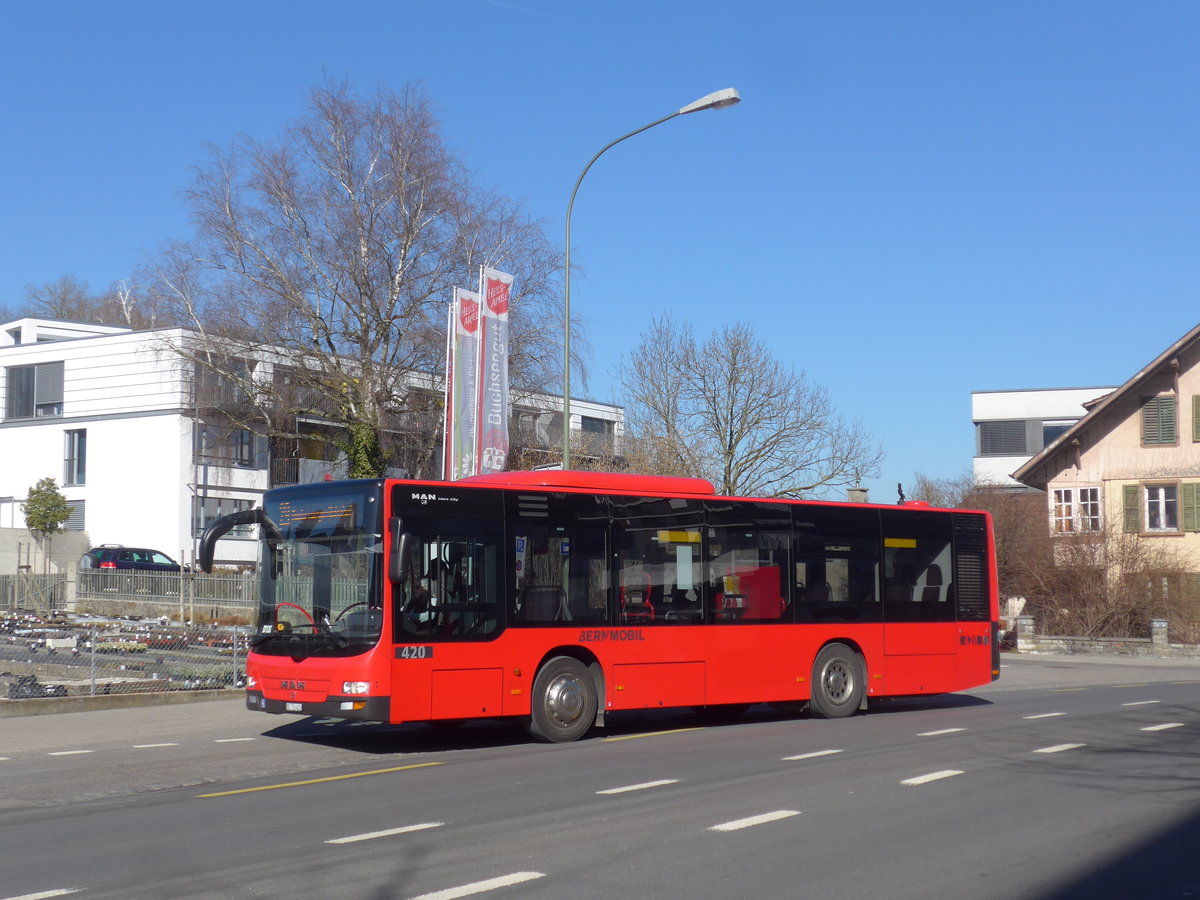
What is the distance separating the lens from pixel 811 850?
8.03 metres

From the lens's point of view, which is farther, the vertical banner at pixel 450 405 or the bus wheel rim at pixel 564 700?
the vertical banner at pixel 450 405

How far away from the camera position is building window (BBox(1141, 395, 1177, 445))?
4188 centimetres

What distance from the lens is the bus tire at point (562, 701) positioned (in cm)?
1420

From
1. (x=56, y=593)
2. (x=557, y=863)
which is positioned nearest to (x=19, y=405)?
(x=56, y=593)

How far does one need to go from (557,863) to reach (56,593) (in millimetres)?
29558

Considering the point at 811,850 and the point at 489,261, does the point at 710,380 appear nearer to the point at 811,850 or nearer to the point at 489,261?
the point at 489,261

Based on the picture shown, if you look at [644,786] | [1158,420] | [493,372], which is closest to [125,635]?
[493,372]

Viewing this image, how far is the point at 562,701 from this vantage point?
47.1ft

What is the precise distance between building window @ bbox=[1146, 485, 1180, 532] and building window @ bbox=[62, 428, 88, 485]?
140 ft

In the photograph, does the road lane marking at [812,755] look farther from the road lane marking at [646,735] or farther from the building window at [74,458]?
the building window at [74,458]

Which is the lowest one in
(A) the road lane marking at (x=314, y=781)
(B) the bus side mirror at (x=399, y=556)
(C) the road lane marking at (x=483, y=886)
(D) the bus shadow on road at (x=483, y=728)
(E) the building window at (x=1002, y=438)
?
(D) the bus shadow on road at (x=483, y=728)

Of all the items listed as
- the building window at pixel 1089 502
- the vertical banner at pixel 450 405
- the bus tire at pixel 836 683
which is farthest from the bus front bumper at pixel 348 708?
the building window at pixel 1089 502

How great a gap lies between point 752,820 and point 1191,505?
120ft

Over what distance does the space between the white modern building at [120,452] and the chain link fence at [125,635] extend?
16.5 meters
